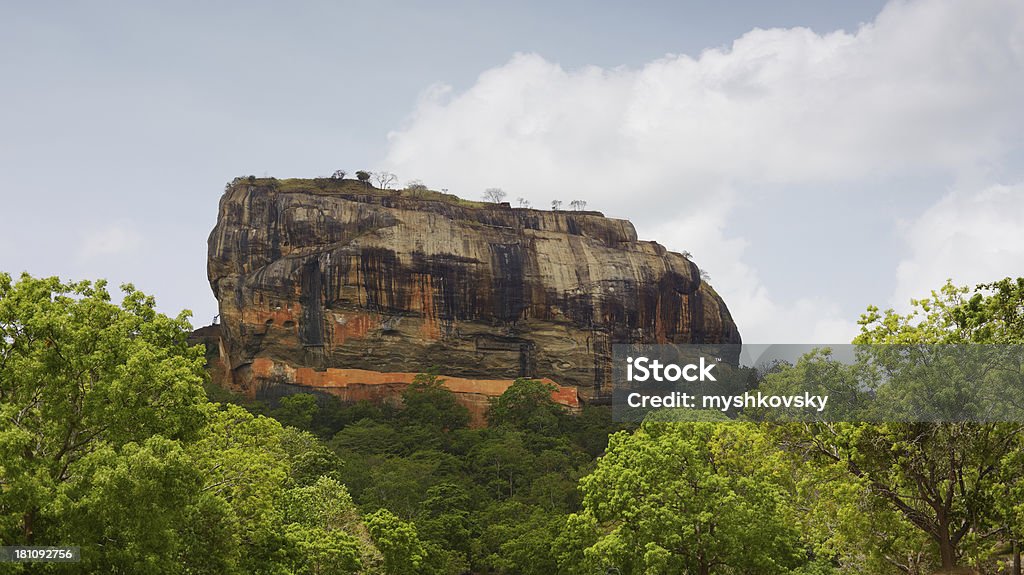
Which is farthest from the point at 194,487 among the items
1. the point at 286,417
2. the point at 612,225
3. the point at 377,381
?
the point at 612,225

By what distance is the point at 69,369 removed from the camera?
15.4m

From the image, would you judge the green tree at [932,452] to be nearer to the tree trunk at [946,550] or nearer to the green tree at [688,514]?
the tree trunk at [946,550]

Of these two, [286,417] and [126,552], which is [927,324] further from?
[286,417]

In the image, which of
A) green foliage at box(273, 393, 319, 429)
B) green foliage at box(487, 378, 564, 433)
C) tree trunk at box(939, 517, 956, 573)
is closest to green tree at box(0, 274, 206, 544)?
tree trunk at box(939, 517, 956, 573)

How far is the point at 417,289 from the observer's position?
69750mm

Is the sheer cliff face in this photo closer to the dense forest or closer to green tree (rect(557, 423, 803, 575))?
the dense forest

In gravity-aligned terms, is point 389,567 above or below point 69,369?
below

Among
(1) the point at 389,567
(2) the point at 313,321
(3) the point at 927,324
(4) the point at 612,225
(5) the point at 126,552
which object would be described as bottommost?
(1) the point at 389,567

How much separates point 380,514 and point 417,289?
40186mm

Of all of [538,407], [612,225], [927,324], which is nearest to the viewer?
[927,324]

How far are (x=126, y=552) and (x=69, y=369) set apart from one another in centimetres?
348

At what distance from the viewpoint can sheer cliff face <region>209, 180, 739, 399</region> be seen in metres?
68.2

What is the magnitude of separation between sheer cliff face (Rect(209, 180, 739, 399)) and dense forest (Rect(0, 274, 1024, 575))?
39.0 meters

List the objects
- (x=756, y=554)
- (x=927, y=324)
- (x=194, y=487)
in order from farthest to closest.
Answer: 1. (x=756, y=554)
2. (x=927, y=324)
3. (x=194, y=487)
